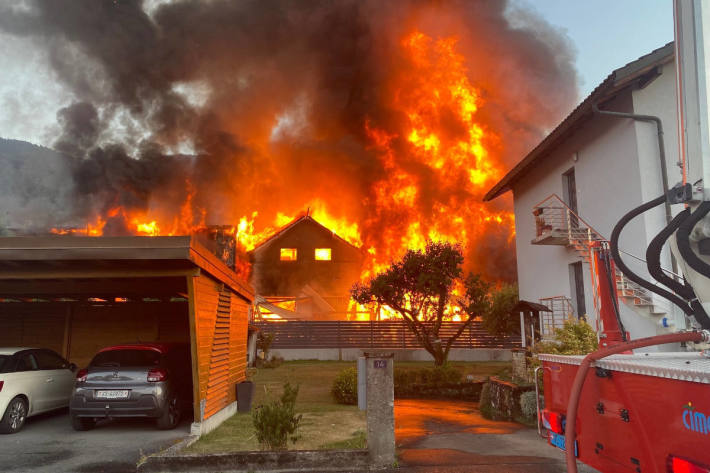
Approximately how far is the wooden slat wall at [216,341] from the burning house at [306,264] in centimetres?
2741

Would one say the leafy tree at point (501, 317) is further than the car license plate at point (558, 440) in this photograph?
Yes

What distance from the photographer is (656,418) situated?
2941 mm

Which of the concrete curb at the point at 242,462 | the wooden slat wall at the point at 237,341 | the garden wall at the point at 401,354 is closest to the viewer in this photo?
the concrete curb at the point at 242,462

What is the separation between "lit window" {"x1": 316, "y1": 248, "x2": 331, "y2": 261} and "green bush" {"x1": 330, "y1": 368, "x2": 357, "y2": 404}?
27209mm

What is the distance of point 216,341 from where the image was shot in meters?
10.1

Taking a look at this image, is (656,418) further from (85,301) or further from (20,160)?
(20,160)

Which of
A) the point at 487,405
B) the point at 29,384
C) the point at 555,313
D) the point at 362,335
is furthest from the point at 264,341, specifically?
the point at 29,384

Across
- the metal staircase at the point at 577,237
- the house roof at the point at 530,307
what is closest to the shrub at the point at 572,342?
the metal staircase at the point at 577,237

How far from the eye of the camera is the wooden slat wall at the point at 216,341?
29.1ft

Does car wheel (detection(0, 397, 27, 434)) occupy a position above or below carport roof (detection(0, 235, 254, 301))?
below

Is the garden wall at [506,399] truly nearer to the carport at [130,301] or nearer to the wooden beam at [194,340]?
the carport at [130,301]

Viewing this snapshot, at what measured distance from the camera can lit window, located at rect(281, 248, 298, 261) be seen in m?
41.3

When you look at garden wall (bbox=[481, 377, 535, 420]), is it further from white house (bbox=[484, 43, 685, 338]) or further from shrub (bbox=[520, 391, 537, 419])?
white house (bbox=[484, 43, 685, 338])

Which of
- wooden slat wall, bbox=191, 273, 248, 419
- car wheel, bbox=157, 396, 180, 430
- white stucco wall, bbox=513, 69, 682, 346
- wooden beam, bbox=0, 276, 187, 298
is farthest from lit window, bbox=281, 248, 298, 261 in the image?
car wheel, bbox=157, 396, 180, 430
